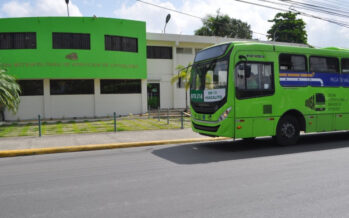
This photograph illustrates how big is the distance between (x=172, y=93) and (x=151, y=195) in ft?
71.0

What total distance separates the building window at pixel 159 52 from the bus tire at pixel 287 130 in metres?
17.5

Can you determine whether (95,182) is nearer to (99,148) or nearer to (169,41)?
(99,148)

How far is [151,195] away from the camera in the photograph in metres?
5.01

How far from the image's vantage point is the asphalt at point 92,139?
10749 mm

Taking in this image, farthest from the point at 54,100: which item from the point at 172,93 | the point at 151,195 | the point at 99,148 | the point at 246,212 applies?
the point at 246,212

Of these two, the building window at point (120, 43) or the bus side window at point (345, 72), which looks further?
the building window at point (120, 43)

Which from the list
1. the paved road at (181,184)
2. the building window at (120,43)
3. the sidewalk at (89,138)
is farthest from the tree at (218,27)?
the paved road at (181,184)

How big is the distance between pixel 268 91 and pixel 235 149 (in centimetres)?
225

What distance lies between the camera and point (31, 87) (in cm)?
2103

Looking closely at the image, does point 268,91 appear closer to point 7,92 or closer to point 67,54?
point 7,92

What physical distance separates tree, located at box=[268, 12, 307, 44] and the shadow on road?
4049cm

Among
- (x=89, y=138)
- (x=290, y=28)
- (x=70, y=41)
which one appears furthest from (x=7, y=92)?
(x=290, y=28)

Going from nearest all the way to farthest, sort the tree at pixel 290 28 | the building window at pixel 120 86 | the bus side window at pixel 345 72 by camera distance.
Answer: the bus side window at pixel 345 72 → the building window at pixel 120 86 → the tree at pixel 290 28

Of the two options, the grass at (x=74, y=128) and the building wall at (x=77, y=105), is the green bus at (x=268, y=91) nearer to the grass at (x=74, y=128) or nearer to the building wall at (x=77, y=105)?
the grass at (x=74, y=128)
